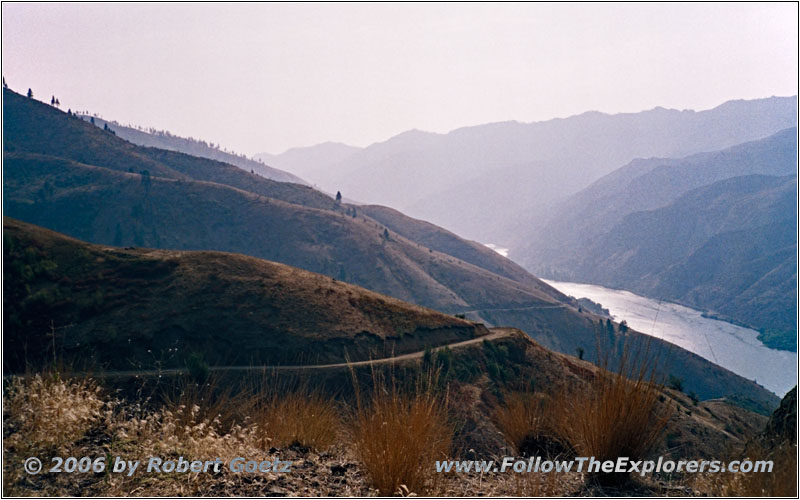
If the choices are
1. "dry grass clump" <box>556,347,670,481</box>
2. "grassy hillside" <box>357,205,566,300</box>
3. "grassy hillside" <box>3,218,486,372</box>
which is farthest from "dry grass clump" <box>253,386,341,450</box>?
"grassy hillside" <box>357,205,566,300</box>

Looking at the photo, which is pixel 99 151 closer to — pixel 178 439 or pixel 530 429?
pixel 178 439

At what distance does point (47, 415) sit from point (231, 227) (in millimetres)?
105997

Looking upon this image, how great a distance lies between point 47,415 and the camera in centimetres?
514

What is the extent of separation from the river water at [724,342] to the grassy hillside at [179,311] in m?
80.6

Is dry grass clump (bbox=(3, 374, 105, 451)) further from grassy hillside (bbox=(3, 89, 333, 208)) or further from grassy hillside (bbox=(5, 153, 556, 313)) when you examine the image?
grassy hillside (bbox=(3, 89, 333, 208))

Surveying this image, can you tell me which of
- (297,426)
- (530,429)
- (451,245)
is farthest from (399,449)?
(451,245)

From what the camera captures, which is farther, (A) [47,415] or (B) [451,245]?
(B) [451,245]

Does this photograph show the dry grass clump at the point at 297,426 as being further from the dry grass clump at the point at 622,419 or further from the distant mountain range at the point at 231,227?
the distant mountain range at the point at 231,227

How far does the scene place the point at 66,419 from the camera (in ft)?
16.7

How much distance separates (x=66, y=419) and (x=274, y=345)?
27.1 metres

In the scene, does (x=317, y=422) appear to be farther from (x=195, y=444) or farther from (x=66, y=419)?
(x=66, y=419)

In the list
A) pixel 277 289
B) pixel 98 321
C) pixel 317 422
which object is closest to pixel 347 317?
pixel 277 289

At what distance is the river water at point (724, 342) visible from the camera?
119 metres

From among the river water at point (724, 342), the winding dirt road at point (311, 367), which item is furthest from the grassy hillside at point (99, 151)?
the river water at point (724, 342)
